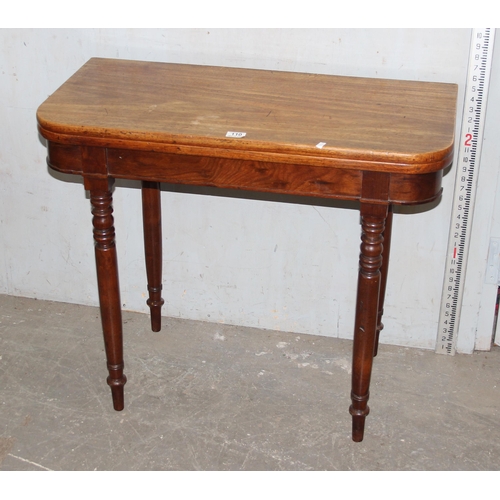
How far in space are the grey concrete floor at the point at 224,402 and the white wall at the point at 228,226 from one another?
0.12 m

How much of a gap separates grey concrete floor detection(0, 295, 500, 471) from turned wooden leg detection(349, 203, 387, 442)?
15cm

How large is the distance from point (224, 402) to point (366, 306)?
717 millimetres

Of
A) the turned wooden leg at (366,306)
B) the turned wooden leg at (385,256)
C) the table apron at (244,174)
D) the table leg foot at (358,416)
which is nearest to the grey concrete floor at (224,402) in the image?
the table leg foot at (358,416)

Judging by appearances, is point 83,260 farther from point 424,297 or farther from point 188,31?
point 424,297

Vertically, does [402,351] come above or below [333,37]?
below

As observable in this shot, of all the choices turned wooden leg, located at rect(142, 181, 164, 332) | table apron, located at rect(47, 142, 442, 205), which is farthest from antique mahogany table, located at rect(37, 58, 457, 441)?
turned wooden leg, located at rect(142, 181, 164, 332)

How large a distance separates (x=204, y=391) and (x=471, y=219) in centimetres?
112

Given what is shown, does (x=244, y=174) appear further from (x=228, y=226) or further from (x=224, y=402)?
(x=224, y=402)

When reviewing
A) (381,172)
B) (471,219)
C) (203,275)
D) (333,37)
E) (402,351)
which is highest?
(333,37)

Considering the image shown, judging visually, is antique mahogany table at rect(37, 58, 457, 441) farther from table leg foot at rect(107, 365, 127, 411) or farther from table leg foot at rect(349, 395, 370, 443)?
table leg foot at rect(107, 365, 127, 411)

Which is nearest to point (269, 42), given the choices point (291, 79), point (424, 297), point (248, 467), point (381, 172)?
point (291, 79)

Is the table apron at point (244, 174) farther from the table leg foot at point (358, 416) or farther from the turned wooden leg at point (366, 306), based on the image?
the table leg foot at point (358, 416)

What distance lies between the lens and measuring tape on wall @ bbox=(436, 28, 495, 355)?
268cm

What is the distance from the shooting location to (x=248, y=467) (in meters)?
2.66
